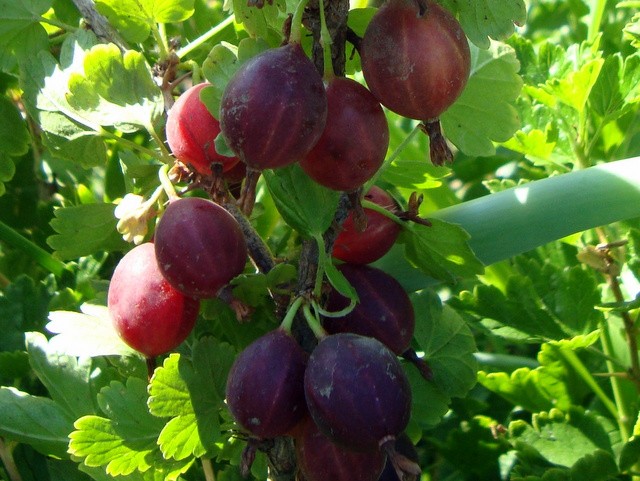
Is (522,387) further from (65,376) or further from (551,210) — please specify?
(65,376)

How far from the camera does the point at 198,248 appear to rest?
576 millimetres

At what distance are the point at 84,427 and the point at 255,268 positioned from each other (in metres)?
0.18

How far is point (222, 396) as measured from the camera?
65 centimetres

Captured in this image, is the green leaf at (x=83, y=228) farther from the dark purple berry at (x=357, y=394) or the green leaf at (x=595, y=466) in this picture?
the green leaf at (x=595, y=466)

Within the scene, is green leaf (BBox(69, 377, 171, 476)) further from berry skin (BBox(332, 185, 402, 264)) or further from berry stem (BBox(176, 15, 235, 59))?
berry stem (BBox(176, 15, 235, 59))

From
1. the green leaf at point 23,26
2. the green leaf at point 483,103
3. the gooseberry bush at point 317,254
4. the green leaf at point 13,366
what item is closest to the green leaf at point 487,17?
the gooseberry bush at point 317,254

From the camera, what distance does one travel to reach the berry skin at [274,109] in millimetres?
490

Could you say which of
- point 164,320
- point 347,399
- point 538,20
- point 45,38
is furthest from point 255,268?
point 538,20

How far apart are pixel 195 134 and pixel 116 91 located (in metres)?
0.09

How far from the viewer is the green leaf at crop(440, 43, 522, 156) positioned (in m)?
0.71

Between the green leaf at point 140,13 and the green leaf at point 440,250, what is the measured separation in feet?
0.94

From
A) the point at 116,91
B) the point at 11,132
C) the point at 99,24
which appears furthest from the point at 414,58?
the point at 11,132

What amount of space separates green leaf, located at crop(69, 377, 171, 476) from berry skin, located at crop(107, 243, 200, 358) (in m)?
0.05

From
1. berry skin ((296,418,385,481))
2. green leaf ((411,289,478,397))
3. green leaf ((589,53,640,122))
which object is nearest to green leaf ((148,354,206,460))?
berry skin ((296,418,385,481))
